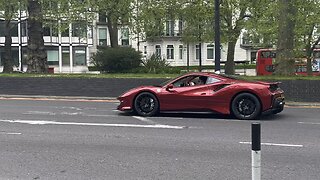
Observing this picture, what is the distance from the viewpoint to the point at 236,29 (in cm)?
2862

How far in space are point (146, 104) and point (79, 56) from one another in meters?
49.8

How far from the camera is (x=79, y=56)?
60.6 m

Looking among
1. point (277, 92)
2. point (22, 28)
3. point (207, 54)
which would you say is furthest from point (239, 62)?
point (277, 92)

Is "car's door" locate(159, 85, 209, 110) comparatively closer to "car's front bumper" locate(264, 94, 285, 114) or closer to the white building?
"car's front bumper" locate(264, 94, 285, 114)

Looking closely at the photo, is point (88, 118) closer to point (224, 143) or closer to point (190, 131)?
point (190, 131)

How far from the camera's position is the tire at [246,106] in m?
11.3

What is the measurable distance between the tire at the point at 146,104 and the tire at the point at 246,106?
86.4 inches

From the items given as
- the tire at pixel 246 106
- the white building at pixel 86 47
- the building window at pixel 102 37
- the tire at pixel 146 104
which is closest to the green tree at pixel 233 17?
the tire at pixel 146 104

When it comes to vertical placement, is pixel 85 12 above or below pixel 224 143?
above

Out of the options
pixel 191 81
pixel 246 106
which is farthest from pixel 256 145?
pixel 191 81

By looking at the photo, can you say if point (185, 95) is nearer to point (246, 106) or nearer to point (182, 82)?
point (182, 82)

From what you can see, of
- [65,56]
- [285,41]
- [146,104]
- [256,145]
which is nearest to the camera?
[256,145]

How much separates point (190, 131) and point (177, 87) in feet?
8.90

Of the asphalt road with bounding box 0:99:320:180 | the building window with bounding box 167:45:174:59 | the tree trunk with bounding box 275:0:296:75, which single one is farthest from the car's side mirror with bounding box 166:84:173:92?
the building window with bounding box 167:45:174:59
